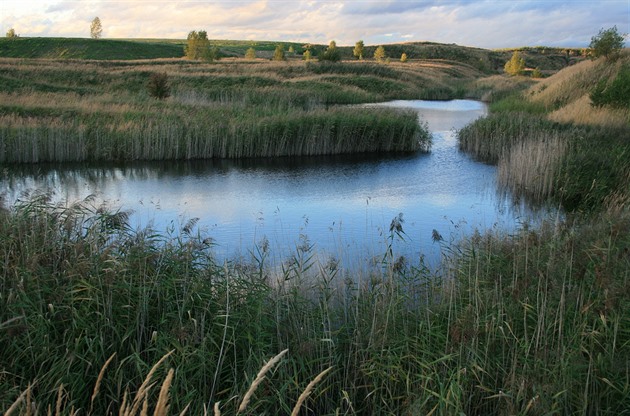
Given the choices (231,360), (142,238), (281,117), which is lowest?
(231,360)

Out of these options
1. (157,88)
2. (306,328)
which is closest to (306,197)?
(306,328)

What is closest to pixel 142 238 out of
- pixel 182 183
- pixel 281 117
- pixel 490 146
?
pixel 182 183

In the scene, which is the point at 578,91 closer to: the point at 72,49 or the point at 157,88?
the point at 157,88

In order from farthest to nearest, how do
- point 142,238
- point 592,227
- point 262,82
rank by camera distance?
1. point 262,82
2. point 592,227
3. point 142,238

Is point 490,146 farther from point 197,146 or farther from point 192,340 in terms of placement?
point 192,340

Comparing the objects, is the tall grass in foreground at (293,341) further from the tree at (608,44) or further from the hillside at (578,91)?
the tree at (608,44)

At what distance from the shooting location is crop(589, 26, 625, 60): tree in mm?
24828

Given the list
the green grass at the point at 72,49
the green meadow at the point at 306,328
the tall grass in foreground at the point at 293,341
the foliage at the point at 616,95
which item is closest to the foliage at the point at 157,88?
the foliage at the point at 616,95

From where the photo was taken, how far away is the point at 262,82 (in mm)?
34812

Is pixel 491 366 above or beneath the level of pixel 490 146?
beneath

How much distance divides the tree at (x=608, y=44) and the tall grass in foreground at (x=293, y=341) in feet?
75.5

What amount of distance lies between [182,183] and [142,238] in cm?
831

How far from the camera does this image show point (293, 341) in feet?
14.6

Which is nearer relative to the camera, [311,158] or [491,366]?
[491,366]
